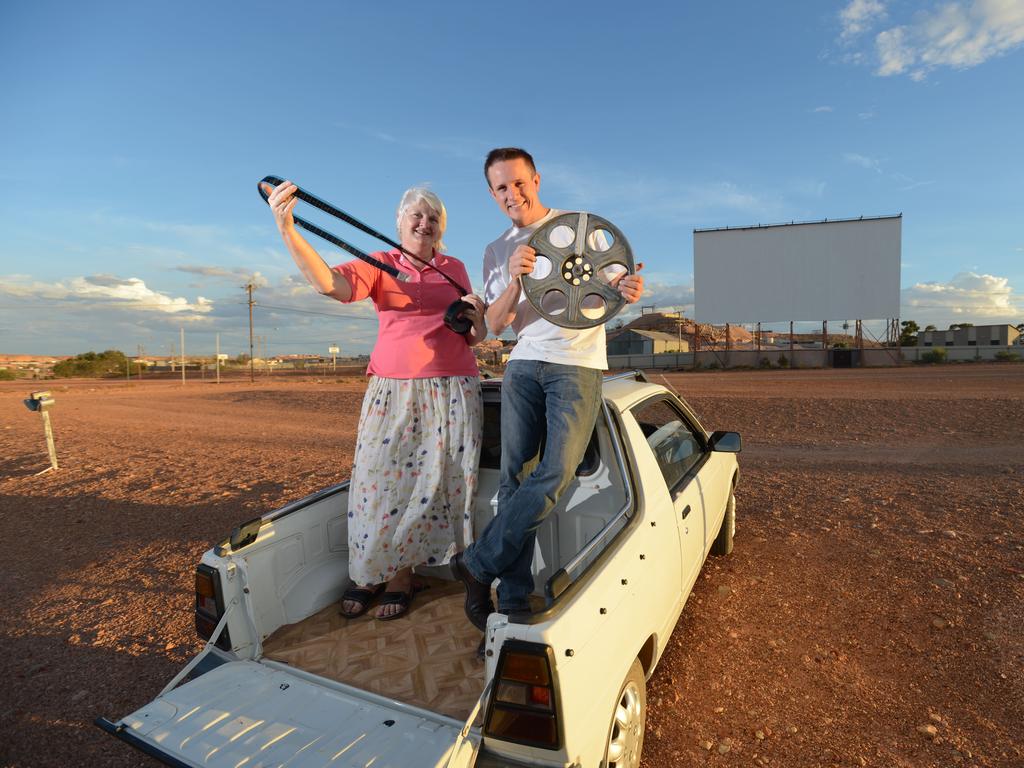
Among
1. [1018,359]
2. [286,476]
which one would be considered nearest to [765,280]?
[1018,359]

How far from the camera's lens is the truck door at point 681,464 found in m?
2.88

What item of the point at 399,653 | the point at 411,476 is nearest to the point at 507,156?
the point at 411,476

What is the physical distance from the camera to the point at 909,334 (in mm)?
62750

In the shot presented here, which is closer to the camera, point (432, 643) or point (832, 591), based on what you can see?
point (432, 643)

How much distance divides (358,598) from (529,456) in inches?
45.1

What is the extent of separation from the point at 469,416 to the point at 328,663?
127 cm

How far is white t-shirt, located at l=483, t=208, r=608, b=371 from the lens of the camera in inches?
97.6

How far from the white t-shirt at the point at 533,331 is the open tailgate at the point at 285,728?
1436mm

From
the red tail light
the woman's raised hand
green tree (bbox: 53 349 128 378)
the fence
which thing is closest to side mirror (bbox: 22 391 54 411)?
the woman's raised hand

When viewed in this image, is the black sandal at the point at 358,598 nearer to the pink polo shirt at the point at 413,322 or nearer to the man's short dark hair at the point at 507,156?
the pink polo shirt at the point at 413,322

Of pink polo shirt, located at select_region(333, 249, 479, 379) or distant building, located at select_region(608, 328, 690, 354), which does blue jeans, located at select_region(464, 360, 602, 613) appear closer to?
pink polo shirt, located at select_region(333, 249, 479, 379)

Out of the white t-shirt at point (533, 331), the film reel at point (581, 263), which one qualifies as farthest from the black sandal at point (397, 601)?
the film reel at point (581, 263)

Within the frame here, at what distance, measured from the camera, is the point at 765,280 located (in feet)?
144

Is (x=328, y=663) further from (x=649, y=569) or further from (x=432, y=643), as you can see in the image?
(x=649, y=569)
